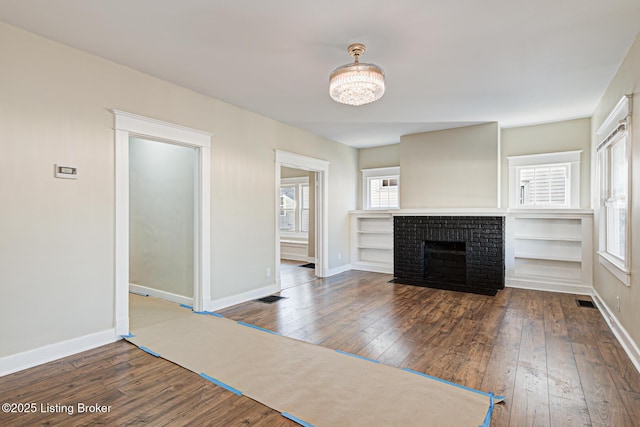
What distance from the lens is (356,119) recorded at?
16.8 feet

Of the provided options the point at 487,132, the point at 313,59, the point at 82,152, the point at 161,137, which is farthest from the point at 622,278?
the point at 82,152

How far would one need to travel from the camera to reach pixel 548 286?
5215mm

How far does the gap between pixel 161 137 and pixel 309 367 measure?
9.18 feet

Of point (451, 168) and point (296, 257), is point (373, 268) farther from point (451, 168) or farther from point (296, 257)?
point (451, 168)

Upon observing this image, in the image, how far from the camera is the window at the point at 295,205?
8.81m

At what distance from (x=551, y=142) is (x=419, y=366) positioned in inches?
181

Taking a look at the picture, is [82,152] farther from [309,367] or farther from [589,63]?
[589,63]

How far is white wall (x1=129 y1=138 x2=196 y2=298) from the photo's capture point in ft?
14.4

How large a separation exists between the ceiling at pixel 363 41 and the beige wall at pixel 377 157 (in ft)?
8.62

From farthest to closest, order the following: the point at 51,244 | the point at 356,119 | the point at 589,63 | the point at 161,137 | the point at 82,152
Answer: the point at 356,119
the point at 161,137
the point at 589,63
the point at 82,152
the point at 51,244

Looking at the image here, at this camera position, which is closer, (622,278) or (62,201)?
(62,201)

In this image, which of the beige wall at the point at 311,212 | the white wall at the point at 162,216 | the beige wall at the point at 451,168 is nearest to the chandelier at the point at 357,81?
the white wall at the point at 162,216

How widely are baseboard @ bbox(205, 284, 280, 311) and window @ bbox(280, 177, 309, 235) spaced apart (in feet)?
12.4

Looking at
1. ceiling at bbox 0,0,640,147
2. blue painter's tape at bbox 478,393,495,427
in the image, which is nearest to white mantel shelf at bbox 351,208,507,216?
ceiling at bbox 0,0,640,147
